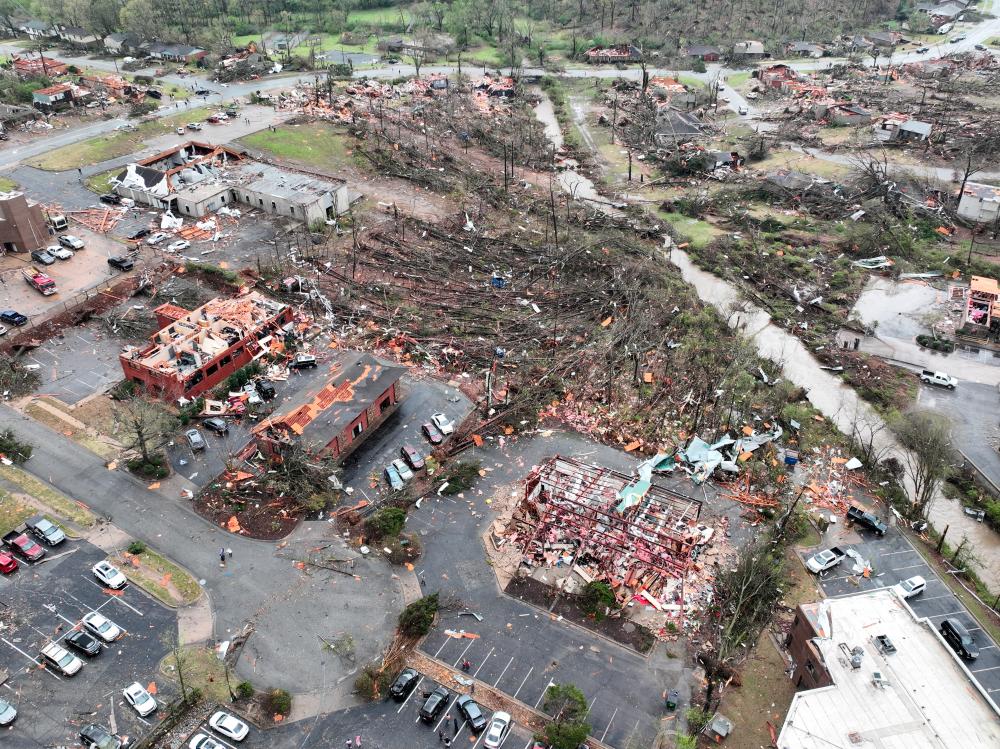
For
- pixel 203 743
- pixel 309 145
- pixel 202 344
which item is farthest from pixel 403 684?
pixel 309 145

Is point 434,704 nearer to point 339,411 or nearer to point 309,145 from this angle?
point 339,411

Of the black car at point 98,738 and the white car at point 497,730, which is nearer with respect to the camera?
the black car at point 98,738

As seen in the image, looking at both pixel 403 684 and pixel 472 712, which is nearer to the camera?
pixel 472 712

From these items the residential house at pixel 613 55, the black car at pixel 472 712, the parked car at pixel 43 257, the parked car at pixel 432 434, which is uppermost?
the residential house at pixel 613 55

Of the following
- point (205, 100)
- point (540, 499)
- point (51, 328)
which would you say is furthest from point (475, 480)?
point (205, 100)

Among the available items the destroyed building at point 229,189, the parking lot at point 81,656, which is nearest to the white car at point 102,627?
the parking lot at point 81,656

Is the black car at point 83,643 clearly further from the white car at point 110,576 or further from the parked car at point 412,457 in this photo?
the parked car at point 412,457
